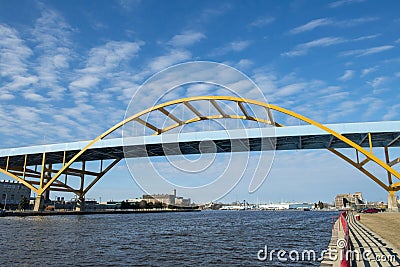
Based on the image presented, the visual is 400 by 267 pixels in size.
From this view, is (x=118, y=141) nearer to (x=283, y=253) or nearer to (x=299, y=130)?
(x=299, y=130)

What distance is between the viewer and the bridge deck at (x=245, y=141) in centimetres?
4228

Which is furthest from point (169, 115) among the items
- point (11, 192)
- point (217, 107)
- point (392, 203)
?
point (11, 192)

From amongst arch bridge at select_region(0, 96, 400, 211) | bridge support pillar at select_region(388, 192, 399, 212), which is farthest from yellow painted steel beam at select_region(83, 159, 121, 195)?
bridge support pillar at select_region(388, 192, 399, 212)

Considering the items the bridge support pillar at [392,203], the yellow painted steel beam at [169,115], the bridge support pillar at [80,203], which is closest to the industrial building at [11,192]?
the bridge support pillar at [80,203]

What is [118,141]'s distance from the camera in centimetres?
5691

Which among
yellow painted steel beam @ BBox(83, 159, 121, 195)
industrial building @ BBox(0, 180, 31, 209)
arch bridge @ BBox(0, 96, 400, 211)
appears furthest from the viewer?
industrial building @ BBox(0, 180, 31, 209)

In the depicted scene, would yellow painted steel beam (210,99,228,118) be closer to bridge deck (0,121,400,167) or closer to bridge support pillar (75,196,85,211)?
bridge deck (0,121,400,167)

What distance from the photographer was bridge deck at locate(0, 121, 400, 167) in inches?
1665

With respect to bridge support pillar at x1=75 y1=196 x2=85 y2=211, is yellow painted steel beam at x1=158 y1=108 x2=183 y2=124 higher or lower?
higher

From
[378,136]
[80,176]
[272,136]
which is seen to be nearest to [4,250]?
[272,136]

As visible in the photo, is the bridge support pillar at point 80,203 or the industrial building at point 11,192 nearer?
the bridge support pillar at point 80,203

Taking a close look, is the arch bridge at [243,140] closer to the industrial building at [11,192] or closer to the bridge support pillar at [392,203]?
the bridge support pillar at [392,203]

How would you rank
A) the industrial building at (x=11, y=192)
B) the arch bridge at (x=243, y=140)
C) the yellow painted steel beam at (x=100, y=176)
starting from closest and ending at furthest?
the arch bridge at (x=243, y=140) < the yellow painted steel beam at (x=100, y=176) < the industrial building at (x=11, y=192)

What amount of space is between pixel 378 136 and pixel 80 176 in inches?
2224
